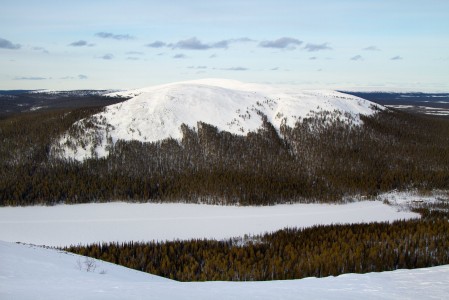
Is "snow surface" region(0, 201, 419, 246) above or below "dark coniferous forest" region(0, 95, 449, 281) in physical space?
below

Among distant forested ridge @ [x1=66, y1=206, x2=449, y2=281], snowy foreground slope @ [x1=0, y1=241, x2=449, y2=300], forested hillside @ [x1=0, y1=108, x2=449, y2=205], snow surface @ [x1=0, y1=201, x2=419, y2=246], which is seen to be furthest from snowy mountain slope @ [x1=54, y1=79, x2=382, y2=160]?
snowy foreground slope @ [x1=0, y1=241, x2=449, y2=300]

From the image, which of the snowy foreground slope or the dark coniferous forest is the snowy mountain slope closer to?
the dark coniferous forest

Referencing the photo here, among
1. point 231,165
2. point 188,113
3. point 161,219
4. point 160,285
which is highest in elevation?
point 188,113

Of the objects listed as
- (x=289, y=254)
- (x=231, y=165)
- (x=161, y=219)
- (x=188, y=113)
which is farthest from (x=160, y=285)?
(x=188, y=113)

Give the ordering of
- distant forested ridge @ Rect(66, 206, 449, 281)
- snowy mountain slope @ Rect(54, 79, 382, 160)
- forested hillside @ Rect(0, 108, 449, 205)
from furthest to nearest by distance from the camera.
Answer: snowy mountain slope @ Rect(54, 79, 382, 160) < forested hillside @ Rect(0, 108, 449, 205) < distant forested ridge @ Rect(66, 206, 449, 281)

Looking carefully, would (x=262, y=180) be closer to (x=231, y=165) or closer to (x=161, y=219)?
(x=231, y=165)

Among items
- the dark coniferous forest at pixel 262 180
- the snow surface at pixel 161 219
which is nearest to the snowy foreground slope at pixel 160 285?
the dark coniferous forest at pixel 262 180

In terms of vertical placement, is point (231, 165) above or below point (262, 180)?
above
